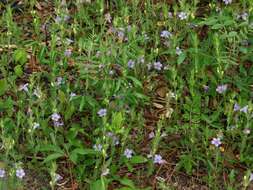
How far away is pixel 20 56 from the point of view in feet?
12.8

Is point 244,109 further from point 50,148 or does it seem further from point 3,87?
point 3,87

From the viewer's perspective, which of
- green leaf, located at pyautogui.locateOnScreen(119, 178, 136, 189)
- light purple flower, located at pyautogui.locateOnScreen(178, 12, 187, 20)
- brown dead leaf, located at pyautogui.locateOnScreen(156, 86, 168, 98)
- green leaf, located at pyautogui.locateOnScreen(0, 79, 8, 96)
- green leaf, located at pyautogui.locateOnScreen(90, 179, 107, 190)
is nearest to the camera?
green leaf, located at pyautogui.locateOnScreen(90, 179, 107, 190)

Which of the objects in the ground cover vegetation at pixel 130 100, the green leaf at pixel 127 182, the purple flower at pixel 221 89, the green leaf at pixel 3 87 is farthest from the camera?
the green leaf at pixel 3 87

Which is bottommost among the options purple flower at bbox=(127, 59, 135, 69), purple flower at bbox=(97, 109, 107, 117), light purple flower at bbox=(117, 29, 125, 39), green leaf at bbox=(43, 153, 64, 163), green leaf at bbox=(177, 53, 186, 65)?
green leaf at bbox=(43, 153, 64, 163)

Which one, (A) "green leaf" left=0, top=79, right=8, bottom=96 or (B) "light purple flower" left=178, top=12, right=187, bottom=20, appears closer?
(A) "green leaf" left=0, top=79, right=8, bottom=96

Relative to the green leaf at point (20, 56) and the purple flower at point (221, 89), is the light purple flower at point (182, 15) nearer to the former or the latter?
the purple flower at point (221, 89)

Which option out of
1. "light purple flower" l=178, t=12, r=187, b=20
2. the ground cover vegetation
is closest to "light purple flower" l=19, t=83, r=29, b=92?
the ground cover vegetation

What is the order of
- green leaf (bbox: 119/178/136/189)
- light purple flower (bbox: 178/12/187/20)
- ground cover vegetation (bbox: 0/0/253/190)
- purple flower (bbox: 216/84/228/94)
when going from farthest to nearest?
light purple flower (bbox: 178/12/187/20)
purple flower (bbox: 216/84/228/94)
ground cover vegetation (bbox: 0/0/253/190)
green leaf (bbox: 119/178/136/189)

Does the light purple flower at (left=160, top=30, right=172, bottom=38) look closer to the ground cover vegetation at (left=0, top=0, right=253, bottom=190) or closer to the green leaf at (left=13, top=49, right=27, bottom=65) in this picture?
the ground cover vegetation at (left=0, top=0, right=253, bottom=190)

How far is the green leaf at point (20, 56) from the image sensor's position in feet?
12.8

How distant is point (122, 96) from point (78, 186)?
0.62 metres

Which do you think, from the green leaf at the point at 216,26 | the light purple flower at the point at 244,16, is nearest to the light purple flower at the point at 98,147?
the green leaf at the point at 216,26

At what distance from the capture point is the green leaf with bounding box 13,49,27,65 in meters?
3.89

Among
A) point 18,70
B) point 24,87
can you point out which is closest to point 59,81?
point 24,87
